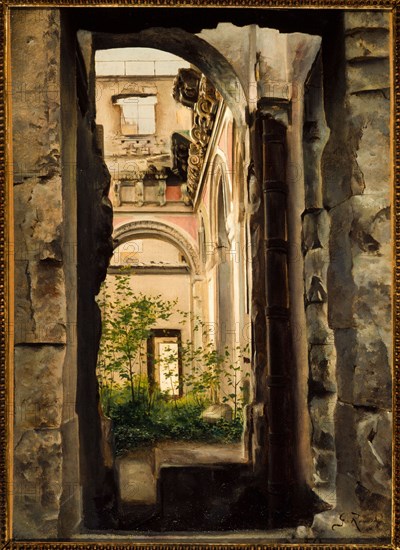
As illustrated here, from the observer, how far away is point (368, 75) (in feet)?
10.2

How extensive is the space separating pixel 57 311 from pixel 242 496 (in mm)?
2332

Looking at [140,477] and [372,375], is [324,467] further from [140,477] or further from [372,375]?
[140,477]

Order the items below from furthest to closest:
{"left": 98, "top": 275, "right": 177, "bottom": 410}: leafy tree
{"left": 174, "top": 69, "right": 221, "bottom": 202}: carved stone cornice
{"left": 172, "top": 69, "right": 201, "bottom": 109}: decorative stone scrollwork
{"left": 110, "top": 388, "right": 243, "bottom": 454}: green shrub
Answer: {"left": 174, "top": 69, "right": 221, "bottom": 202}: carved stone cornice
{"left": 172, "top": 69, "right": 201, "bottom": 109}: decorative stone scrollwork
{"left": 110, "top": 388, "right": 243, "bottom": 454}: green shrub
{"left": 98, "top": 275, "right": 177, "bottom": 410}: leafy tree

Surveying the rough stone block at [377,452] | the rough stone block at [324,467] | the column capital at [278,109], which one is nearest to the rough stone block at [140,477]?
the rough stone block at [324,467]

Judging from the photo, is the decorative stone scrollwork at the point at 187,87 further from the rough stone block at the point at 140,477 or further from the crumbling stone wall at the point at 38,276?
the rough stone block at the point at 140,477

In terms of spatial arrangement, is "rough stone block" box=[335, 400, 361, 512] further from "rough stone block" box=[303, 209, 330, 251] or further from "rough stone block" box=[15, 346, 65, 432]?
"rough stone block" box=[15, 346, 65, 432]

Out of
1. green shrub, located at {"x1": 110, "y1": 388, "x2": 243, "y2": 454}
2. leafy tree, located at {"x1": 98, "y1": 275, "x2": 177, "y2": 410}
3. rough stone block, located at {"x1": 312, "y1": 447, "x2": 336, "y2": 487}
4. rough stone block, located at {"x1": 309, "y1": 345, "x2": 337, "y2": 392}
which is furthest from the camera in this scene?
green shrub, located at {"x1": 110, "y1": 388, "x2": 243, "y2": 454}

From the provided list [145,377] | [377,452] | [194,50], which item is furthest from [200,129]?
[377,452]

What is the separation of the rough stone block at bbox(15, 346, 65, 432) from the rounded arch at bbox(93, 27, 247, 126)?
2.15 m

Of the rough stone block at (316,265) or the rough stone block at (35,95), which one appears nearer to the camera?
the rough stone block at (35,95)

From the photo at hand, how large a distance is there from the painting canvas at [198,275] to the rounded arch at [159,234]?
25mm

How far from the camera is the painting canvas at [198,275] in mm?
3070

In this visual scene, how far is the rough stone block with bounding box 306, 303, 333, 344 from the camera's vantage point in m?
3.97
